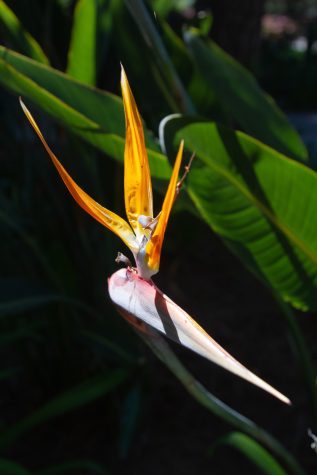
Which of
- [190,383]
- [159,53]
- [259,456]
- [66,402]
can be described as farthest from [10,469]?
[159,53]

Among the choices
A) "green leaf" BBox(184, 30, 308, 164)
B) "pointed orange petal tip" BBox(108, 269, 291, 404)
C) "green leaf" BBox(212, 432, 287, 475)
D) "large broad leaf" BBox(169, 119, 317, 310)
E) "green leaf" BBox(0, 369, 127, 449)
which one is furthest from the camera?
"green leaf" BBox(0, 369, 127, 449)

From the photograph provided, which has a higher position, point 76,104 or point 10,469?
point 76,104

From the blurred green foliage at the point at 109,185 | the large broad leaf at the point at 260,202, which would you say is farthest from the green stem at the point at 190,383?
the large broad leaf at the point at 260,202

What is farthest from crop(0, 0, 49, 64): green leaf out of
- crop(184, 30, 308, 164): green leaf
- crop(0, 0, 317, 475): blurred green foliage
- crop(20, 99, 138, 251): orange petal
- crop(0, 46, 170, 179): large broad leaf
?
crop(20, 99, 138, 251): orange petal

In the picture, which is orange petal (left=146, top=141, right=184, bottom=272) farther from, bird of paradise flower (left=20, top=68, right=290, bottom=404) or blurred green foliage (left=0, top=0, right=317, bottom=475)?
blurred green foliage (left=0, top=0, right=317, bottom=475)

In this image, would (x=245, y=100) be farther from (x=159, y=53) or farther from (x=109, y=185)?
(x=109, y=185)

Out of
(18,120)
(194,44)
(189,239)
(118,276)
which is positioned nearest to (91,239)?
(189,239)

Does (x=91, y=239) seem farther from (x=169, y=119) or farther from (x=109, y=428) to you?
(x=169, y=119)
